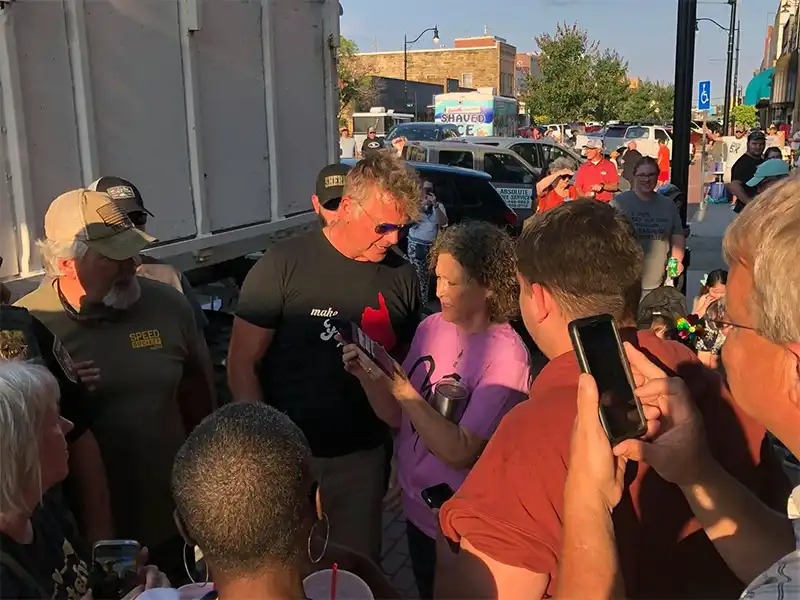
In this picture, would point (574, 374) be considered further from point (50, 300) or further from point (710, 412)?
point (50, 300)

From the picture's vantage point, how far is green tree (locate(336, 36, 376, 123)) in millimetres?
41844

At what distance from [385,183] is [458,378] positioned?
2.67 ft

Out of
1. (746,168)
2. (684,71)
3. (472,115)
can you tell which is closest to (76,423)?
(684,71)

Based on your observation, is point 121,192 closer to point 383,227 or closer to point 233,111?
point 383,227

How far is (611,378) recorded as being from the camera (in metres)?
1.32

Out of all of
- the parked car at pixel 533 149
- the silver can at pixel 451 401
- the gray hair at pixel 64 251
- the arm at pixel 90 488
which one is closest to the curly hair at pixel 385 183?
the silver can at pixel 451 401

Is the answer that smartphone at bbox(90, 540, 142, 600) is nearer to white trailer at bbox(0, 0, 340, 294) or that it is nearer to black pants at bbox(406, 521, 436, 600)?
black pants at bbox(406, 521, 436, 600)

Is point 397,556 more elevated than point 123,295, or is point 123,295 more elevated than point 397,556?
point 123,295

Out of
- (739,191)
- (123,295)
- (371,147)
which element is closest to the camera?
(123,295)

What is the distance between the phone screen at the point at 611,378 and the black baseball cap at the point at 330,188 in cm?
219

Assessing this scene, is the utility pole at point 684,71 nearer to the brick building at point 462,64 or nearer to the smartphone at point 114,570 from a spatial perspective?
the smartphone at point 114,570

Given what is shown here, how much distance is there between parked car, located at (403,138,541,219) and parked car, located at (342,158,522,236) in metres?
2.89

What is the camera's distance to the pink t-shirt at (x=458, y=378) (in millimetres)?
2262

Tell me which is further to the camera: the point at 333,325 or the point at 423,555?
the point at 333,325
